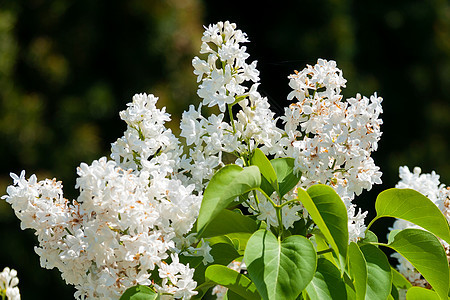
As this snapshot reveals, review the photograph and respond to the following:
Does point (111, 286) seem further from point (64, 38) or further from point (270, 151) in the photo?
point (64, 38)

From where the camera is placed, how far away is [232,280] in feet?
2.32

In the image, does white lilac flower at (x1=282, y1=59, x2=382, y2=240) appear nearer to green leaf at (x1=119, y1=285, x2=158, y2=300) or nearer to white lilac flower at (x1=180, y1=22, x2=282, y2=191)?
white lilac flower at (x1=180, y1=22, x2=282, y2=191)

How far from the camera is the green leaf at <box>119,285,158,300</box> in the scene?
0.67 metres

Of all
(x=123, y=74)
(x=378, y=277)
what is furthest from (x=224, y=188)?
(x=123, y=74)

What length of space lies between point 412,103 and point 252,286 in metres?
4.81

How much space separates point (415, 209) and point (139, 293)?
1.05ft

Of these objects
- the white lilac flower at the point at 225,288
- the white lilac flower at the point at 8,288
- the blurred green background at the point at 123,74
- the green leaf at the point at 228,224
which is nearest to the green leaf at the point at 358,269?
the green leaf at the point at 228,224

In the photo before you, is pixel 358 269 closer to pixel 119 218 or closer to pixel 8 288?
pixel 119 218

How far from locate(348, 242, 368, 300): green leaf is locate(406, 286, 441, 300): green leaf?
0.47 ft

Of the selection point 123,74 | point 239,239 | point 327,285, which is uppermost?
point 123,74

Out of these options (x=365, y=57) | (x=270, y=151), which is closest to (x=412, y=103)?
(x=365, y=57)

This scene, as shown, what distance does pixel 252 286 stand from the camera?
72 centimetres

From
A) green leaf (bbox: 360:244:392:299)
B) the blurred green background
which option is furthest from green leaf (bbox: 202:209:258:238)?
the blurred green background

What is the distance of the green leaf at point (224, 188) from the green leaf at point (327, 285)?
4.7 inches
